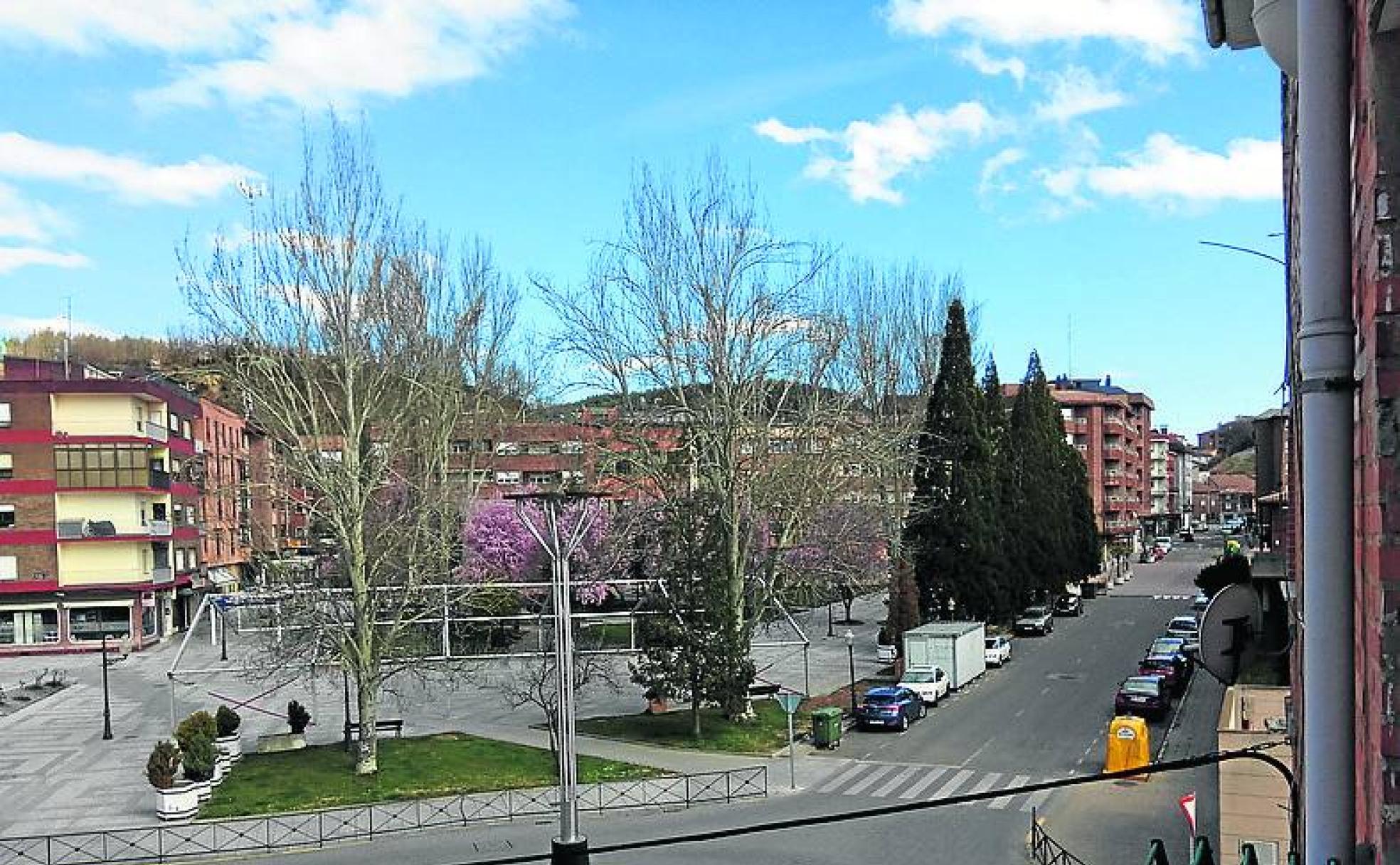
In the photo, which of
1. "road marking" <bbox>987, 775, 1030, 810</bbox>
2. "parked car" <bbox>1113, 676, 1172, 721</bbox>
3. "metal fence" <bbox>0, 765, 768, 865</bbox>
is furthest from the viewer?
"parked car" <bbox>1113, 676, 1172, 721</bbox>

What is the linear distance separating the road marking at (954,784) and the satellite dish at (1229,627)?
15.0m

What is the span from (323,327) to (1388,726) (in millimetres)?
24515

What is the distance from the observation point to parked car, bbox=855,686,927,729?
27938 mm

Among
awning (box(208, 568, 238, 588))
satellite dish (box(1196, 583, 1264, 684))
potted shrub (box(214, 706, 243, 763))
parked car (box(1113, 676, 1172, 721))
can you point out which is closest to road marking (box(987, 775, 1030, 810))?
parked car (box(1113, 676, 1172, 721))

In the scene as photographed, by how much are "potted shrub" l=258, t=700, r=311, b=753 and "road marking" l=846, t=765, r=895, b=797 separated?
13.0 meters

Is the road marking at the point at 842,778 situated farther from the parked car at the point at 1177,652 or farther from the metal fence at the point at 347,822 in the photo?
the parked car at the point at 1177,652

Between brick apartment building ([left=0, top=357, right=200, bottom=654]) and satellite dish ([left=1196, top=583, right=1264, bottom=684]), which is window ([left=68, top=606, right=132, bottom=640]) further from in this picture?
satellite dish ([left=1196, top=583, right=1264, bottom=684])

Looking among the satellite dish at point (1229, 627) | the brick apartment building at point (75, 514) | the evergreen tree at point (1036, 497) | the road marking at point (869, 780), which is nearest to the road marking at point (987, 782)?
the road marking at point (869, 780)

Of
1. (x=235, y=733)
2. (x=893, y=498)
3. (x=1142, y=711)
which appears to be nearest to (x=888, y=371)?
(x=893, y=498)

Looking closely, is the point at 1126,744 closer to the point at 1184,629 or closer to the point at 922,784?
the point at 922,784

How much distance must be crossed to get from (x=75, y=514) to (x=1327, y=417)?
167 feet

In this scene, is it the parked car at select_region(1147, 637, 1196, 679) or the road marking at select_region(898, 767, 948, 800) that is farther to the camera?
the parked car at select_region(1147, 637, 1196, 679)

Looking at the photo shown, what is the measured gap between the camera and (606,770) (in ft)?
78.0

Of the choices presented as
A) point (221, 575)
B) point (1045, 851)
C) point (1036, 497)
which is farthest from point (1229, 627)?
point (221, 575)
